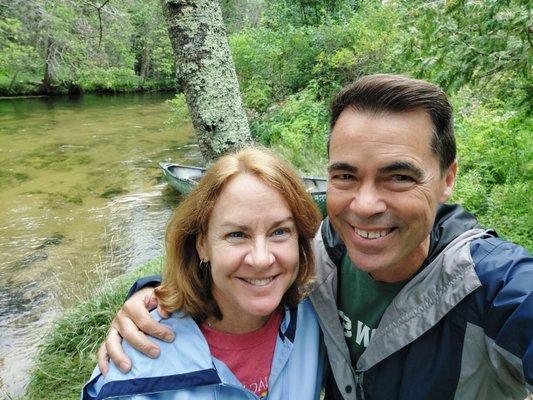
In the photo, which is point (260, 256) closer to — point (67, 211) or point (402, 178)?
point (402, 178)

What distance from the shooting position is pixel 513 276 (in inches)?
50.7

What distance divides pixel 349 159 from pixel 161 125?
18.1 meters

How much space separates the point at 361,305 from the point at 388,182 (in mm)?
510

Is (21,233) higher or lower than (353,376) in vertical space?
lower

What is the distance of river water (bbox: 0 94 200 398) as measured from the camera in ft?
18.5

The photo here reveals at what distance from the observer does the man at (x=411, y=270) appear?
4.32 ft

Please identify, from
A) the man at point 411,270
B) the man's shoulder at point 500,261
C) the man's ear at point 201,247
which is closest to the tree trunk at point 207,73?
the man's ear at point 201,247

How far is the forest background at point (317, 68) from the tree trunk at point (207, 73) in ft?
4.35

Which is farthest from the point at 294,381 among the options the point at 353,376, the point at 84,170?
the point at 84,170

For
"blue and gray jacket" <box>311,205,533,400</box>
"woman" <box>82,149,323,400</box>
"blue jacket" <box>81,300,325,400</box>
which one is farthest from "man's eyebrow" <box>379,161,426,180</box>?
"blue jacket" <box>81,300,325,400</box>

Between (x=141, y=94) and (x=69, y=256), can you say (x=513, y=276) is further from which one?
(x=141, y=94)

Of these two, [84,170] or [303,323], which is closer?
[303,323]

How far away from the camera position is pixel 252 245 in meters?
1.61

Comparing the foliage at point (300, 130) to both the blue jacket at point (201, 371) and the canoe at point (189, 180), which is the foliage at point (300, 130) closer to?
the canoe at point (189, 180)
